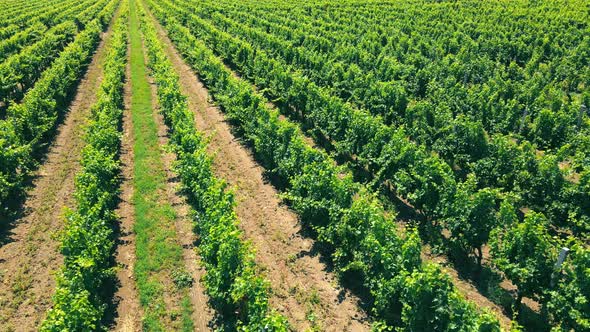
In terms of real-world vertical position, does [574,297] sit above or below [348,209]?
above

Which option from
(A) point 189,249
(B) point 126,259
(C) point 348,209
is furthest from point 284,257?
(B) point 126,259

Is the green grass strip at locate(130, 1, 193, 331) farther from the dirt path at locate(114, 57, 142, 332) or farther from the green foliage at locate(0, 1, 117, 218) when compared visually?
the green foliage at locate(0, 1, 117, 218)

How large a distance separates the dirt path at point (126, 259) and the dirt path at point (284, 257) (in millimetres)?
4023

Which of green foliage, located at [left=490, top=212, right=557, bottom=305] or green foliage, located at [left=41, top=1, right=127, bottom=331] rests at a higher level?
green foliage, located at [left=490, top=212, right=557, bottom=305]

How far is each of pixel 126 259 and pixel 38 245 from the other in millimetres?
3456

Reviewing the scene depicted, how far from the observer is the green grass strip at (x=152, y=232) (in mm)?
12742

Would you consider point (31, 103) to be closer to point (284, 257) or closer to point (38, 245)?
point (38, 245)

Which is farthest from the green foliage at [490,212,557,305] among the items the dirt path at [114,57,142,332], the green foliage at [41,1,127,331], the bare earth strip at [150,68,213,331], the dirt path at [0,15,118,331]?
the dirt path at [0,15,118,331]

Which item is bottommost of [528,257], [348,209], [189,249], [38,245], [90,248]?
[38,245]

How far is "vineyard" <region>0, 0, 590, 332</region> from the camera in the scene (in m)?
11.6

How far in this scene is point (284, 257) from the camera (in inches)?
587

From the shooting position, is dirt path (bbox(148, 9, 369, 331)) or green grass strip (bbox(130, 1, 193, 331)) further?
green grass strip (bbox(130, 1, 193, 331))

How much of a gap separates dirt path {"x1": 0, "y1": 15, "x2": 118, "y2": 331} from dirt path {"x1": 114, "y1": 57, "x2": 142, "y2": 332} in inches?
80.3

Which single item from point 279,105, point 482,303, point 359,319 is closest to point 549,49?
point 279,105
